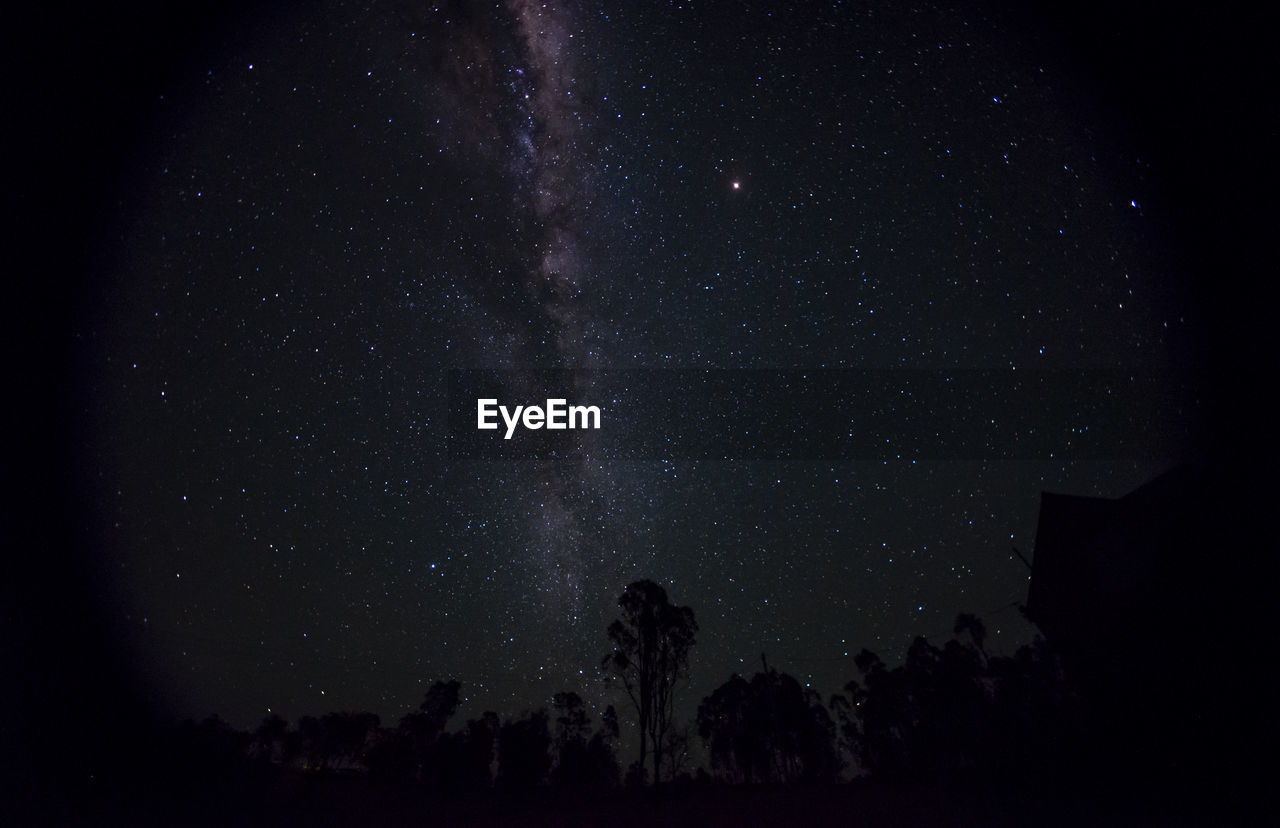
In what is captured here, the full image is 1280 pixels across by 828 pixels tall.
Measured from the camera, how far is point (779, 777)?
65.4m

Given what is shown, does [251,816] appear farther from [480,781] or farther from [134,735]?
[480,781]

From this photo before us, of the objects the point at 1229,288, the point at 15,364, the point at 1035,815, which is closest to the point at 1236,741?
the point at 1035,815

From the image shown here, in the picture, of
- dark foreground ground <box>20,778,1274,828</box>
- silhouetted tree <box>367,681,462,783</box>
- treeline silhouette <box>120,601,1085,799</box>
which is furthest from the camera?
silhouetted tree <box>367,681,462,783</box>

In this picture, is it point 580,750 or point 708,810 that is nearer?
point 708,810

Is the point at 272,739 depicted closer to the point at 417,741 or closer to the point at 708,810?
the point at 417,741

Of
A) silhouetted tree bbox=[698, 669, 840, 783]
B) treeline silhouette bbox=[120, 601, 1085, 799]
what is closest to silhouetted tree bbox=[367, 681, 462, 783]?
treeline silhouette bbox=[120, 601, 1085, 799]

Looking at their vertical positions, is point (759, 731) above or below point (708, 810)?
below

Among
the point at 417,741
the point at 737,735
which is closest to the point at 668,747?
the point at 737,735

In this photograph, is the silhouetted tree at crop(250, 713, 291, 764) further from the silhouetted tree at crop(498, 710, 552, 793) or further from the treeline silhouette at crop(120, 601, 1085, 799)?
the silhouetted tree at crop(498, 710, 552, 793)

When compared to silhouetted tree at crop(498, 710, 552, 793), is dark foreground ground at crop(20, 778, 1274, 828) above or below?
above

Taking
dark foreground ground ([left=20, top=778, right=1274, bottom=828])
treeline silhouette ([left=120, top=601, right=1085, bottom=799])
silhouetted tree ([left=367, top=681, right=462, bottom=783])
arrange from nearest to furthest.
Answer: dark foreground ground ([left=20, top=778, right=1274, bottom=828]) < treeline silhouette ([left=120, top=601, right=1085, bottom=799]) < silhouetted tree ([left=367, top=681, right=462, bottom=783])

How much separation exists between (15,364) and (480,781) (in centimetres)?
6285

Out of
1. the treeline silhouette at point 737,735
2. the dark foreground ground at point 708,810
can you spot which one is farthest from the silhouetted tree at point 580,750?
the dark foreground ground at point 708,810

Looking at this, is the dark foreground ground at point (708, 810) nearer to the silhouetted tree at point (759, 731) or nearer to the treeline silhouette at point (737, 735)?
the treeline silhouette at point (737, 735)
